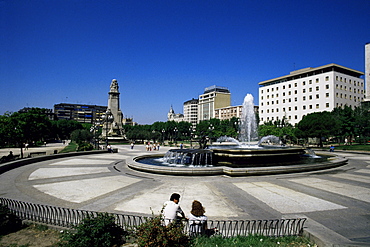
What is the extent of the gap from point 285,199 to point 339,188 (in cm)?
392

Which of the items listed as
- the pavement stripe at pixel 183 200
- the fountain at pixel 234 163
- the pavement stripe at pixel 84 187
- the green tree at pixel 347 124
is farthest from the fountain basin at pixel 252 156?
the green tree at pixel 347 124

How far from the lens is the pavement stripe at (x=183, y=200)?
7690mm

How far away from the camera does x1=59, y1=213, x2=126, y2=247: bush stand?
4.85m

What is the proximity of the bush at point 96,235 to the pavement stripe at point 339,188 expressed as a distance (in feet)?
31.7

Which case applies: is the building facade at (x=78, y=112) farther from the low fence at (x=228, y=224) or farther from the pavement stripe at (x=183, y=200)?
the low fence at (x=228, y=224)

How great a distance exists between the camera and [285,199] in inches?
356

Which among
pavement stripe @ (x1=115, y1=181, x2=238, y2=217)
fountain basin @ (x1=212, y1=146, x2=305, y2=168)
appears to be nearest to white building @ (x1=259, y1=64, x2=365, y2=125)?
fountain basin @ (x1=212, y1=146, x2=305, y2=168)

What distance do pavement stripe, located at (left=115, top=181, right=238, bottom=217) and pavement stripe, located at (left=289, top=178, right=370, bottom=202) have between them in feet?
18.0

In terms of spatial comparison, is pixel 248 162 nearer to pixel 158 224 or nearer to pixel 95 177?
pixel 95 177

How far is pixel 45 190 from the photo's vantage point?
10.5 meters

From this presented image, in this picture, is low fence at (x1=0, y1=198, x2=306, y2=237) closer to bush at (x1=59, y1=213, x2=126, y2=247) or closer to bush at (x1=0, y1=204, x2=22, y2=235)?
bush at (x1=0, y1=204, x2=22, y2=235)

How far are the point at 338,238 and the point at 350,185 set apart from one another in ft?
27.7

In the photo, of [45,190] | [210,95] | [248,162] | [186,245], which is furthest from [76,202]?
[210,95]

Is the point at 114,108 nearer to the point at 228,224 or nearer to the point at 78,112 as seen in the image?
the point at 228,224
